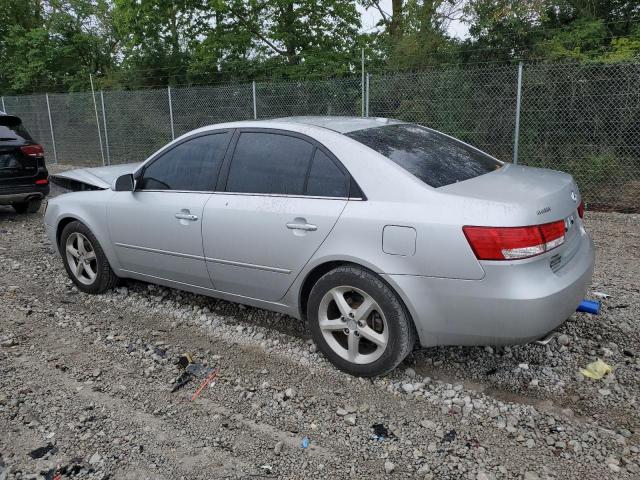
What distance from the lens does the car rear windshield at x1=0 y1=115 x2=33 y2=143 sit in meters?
8.00

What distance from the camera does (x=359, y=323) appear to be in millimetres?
3342

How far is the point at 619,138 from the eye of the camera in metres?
7.83

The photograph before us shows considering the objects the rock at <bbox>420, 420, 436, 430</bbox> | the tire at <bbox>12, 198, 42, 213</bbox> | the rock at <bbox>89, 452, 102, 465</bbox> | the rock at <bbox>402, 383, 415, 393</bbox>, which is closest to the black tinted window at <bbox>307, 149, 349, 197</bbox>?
the rock at <bbox>402, 383, 415, 393</bbox>

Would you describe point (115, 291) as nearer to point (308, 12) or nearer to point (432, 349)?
point (432, 349)

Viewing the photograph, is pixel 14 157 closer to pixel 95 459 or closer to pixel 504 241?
pixel 95 459

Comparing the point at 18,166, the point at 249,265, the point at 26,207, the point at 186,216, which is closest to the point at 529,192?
the point at 249,265

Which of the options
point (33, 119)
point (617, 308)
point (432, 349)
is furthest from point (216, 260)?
point (33, 119)

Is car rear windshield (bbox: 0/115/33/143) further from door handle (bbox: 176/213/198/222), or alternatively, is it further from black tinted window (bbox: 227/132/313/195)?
black tinted window (bbox: 227/132/313/195)

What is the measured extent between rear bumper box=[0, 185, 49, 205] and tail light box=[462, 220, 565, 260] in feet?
24.2

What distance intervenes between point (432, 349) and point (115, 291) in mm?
3048

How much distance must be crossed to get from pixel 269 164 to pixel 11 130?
6.21m

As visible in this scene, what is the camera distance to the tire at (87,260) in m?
4.94

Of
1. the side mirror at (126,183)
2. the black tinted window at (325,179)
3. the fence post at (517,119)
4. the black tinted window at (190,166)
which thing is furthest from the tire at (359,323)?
the fence post at (517,119)

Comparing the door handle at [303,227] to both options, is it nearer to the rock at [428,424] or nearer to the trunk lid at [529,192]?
the trunk lid at [529,192]
